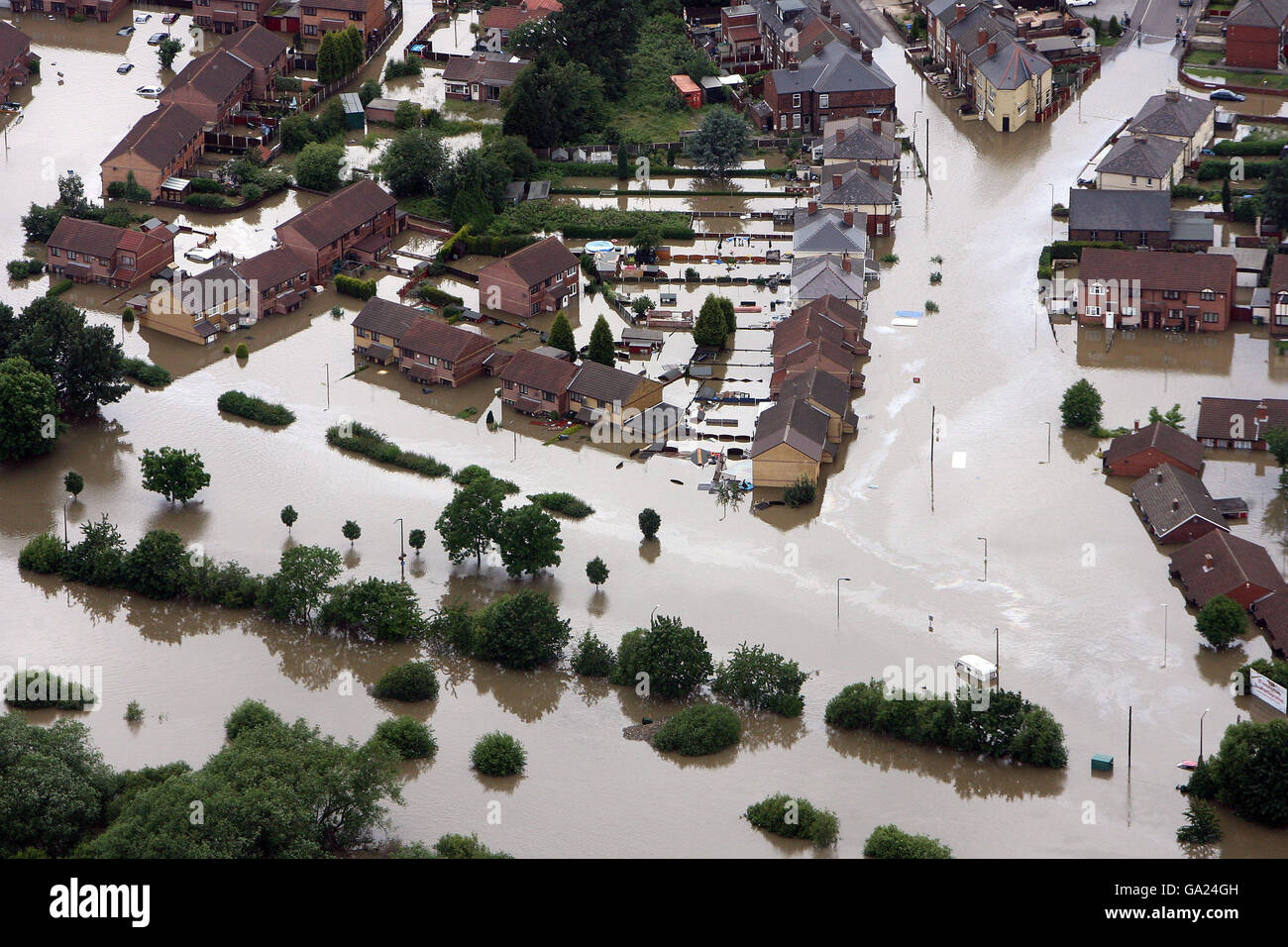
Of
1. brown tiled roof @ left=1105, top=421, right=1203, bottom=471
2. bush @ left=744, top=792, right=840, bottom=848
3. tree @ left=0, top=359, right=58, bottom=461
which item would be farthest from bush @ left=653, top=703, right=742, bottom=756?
tree @ left=0, top=359, right=58, bottom=461

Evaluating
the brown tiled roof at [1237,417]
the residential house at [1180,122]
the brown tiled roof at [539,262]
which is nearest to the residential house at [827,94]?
the residential house at [1180,122]

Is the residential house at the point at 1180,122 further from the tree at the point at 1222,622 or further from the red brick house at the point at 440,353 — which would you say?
the tree at the point at 1222,622

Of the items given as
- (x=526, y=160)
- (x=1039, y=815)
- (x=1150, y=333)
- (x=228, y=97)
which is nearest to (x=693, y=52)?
(x=526, y=160)

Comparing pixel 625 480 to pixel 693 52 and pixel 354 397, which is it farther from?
pixel 693 52

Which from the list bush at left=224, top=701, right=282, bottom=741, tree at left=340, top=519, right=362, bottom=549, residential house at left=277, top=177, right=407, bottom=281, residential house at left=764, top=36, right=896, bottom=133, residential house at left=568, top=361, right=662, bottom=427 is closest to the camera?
bush at left=224, top=701, right=282, bottom=741

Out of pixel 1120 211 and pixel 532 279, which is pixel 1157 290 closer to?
pixel 1120 211

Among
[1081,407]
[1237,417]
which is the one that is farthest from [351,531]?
[1237,417]

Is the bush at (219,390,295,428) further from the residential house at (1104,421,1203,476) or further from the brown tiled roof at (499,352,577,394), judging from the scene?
the residential house at (1104,421,1203,476)
